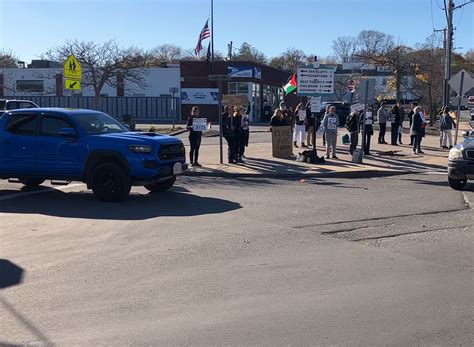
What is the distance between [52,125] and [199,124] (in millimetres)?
5264

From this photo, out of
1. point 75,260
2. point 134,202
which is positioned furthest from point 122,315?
point 134,202

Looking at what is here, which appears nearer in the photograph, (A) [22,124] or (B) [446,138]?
(A) [22,124]

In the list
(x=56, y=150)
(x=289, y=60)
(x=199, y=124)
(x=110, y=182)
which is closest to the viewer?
(x=110, y=182)

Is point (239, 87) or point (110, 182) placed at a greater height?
point (239, 87)

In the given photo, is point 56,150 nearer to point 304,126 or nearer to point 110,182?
point 110,182

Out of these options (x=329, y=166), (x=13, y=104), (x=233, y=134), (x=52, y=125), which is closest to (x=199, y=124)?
(x=233, y=134)

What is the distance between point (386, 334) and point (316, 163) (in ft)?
42.5

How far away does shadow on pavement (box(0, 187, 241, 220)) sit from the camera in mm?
9656

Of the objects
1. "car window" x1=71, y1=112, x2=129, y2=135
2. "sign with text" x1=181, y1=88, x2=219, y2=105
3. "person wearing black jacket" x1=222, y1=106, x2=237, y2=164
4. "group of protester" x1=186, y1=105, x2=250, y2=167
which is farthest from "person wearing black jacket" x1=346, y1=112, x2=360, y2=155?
"sign with text" x1=181, y1=88, x2=219, y2=105

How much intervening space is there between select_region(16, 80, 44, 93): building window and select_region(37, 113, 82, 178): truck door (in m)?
Answer: 48.3

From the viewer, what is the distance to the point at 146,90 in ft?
177

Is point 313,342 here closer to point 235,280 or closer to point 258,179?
point 235,280

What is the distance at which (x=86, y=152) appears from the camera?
10961 mm

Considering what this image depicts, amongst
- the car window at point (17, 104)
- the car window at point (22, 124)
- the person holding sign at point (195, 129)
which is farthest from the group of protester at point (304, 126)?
the car window at point (17, 104)
